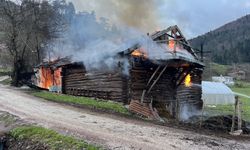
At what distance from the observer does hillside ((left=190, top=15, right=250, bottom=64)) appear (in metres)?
143

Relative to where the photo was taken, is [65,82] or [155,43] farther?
[65,82]

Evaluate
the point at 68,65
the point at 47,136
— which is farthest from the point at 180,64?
the point at 47,136

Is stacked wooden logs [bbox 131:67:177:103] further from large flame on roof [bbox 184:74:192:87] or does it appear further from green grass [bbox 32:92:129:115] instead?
large flame on roof [bbox 184:74:192:87]

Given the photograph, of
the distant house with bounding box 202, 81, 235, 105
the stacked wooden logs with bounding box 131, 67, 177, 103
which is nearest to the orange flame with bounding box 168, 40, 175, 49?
the stacked wooden logs with bounding box 131, 67, 177, 103

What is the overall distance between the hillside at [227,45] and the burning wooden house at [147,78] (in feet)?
314

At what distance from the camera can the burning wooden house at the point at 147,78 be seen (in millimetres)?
26572

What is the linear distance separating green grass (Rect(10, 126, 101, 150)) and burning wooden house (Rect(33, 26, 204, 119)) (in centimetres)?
894

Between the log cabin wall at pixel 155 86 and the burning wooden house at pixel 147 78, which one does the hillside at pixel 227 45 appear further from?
the log cabin wall at pixel 155 86

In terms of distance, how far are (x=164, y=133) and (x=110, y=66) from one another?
12.1m

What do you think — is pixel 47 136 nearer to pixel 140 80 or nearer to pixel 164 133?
pixel 164 133

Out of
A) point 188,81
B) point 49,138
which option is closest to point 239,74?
point 188,81

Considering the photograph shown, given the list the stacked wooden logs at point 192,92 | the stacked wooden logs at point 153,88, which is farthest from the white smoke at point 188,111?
the stacked wooden logs at point 153,88

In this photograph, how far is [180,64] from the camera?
90.6 ft

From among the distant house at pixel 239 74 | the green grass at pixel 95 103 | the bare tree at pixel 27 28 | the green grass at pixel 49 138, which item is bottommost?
the green grass at pixel 49 138
